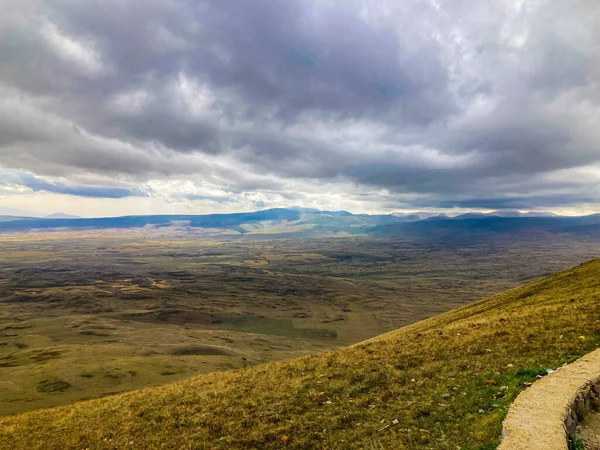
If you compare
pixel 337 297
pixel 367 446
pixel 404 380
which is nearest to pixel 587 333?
pixel 404 380

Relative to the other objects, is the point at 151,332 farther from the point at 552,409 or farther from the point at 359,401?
the point at 552,409

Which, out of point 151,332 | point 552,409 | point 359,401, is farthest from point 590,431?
point 151,332

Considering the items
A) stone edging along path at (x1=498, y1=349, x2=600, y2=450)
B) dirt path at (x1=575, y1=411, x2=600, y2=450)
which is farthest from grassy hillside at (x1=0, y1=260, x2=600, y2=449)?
dirt path at (x1=575, y1=411, x2=600, y2=450)

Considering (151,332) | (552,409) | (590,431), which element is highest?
(552,409)

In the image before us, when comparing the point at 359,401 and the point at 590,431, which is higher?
the point at 590,431

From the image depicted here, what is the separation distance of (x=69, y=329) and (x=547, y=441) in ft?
458

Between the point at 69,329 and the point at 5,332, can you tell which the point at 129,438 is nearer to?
the point at 69,329

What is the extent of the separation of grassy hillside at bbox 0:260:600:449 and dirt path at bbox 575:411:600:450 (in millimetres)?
2539

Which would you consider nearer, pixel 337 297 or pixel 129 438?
pixel 129 438

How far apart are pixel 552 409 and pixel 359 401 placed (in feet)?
29.7

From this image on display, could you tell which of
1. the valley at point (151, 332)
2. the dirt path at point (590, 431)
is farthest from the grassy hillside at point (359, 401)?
the valley at point (151, 332)

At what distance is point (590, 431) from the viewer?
12.0 metres

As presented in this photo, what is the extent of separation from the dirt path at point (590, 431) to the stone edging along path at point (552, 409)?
21 centimetres

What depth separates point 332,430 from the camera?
15.6m
